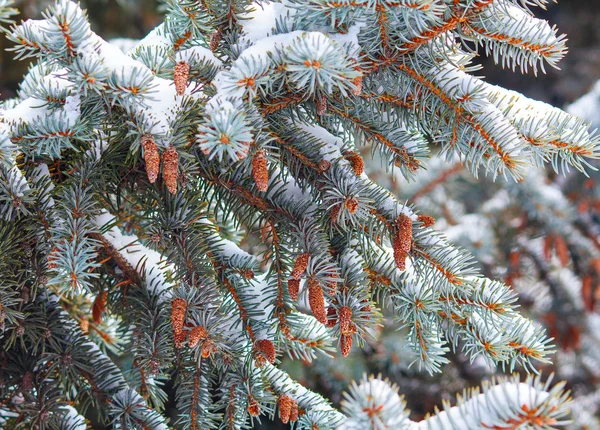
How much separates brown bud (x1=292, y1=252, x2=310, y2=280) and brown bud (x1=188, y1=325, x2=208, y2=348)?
0.14 metres

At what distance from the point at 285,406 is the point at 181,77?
48 cm

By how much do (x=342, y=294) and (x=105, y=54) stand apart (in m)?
0.44

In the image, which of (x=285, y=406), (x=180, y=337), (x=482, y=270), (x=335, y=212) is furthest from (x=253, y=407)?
(x=482, y=270)

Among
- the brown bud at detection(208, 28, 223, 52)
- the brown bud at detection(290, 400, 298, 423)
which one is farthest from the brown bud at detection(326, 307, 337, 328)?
the brown bud at detection(208, 28, 223, 52)

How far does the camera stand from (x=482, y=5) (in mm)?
623

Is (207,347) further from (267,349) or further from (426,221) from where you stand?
(426,221)

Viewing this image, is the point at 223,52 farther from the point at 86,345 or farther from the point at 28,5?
the point at 28,5

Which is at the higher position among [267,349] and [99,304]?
[99,304]

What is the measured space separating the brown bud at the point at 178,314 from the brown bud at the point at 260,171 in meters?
0.20

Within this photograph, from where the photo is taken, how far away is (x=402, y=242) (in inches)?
28.9

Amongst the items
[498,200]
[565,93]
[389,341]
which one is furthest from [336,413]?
[565,93]

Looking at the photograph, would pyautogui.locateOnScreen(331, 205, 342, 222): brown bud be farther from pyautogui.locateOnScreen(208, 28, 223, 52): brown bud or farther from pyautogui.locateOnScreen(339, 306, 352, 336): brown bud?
pyautogui.locateOnScreen(208, 28, 223, 52): brown bud

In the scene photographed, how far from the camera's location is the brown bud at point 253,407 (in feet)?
2.54

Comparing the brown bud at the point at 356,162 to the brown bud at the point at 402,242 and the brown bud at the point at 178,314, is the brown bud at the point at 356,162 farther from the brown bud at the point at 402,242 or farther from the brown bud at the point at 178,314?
the brown bud at the point at 178,314
